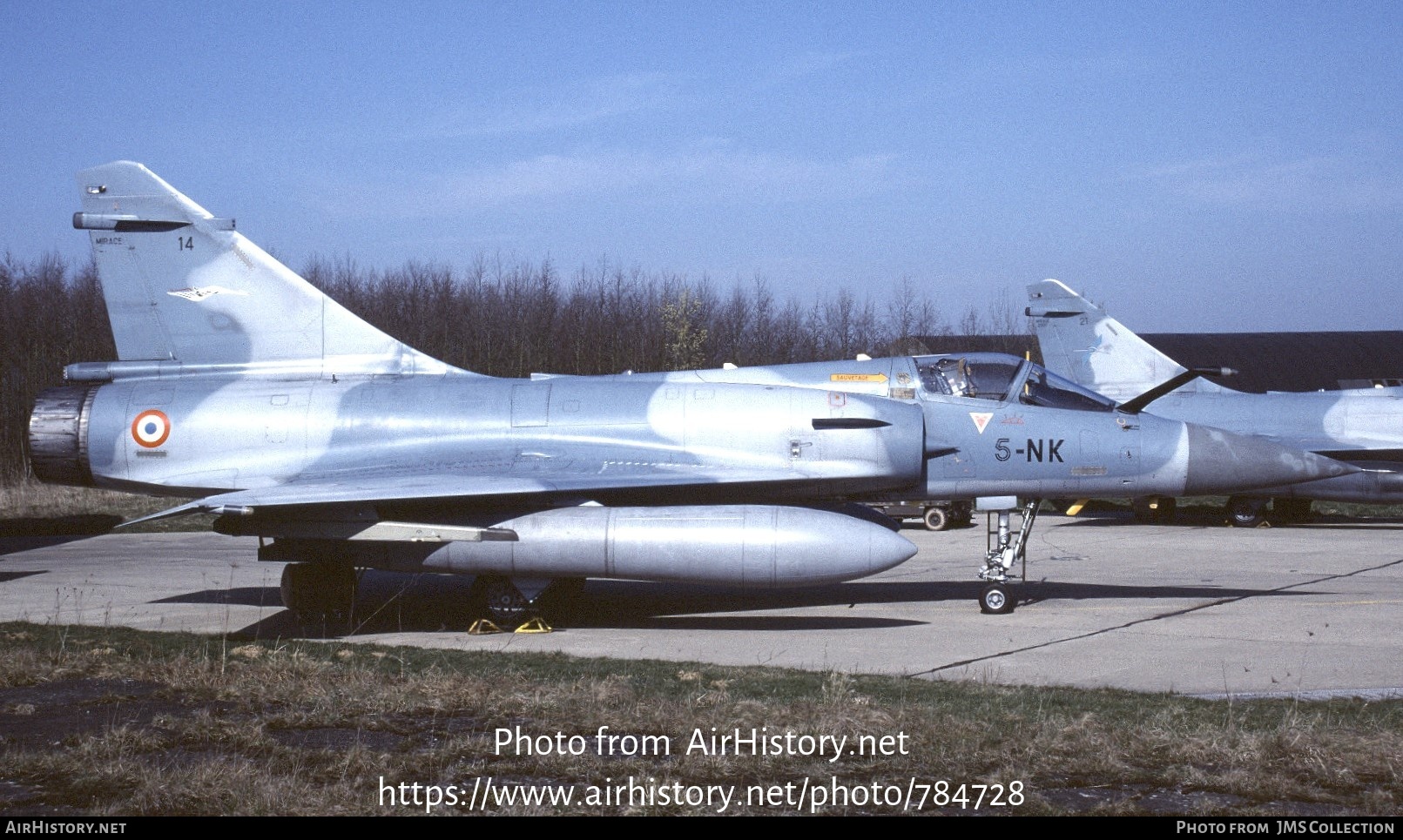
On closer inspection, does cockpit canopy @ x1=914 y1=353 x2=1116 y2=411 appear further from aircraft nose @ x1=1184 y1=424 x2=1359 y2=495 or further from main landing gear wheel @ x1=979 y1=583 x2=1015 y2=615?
main landing gear wheel @ x1=979 y1=583 x2=1015 y2=615

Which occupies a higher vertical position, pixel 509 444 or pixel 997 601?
pixel 509 444

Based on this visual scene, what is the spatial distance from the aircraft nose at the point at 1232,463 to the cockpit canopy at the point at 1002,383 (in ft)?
3.07

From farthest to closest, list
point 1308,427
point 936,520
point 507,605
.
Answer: point 936,520, point 1308,427, point 507,605

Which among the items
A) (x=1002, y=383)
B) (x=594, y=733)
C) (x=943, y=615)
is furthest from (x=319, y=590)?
(x=1002, y=383)

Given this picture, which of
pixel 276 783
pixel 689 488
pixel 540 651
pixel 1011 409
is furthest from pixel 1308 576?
pixel 276 783

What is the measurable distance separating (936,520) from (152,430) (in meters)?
14.7

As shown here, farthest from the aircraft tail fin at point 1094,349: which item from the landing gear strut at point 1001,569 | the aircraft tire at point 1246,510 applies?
the landing gear strut at point 1001,569

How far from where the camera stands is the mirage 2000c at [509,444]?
35.1 ft

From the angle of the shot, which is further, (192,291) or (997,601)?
(192,291)

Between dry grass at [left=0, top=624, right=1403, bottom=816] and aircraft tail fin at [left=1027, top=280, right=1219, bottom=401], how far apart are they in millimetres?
18040

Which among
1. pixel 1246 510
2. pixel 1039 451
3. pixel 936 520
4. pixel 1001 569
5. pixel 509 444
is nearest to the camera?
pixel 509 444

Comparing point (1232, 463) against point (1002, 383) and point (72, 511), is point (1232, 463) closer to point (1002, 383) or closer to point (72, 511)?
point (1002, 383)

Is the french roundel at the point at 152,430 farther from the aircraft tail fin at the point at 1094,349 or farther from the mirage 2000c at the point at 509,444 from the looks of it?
the aircraft tail fin at the point at 1094,349

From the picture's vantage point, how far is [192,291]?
40.1ft
